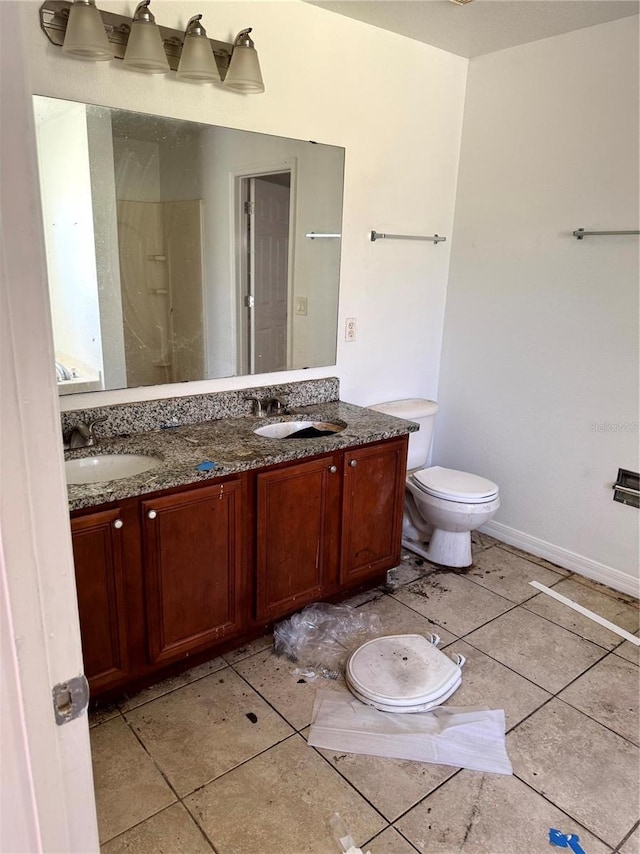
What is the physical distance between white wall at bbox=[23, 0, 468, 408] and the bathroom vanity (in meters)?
0.47

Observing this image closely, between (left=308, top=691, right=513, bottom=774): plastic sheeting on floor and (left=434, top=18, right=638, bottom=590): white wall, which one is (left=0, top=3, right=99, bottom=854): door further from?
(left=434, top=18, right=638, bottom=590): white wall

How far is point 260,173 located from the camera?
242cm

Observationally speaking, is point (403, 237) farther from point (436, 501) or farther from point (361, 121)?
point (436, 501)

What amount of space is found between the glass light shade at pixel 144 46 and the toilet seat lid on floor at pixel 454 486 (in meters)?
2.03

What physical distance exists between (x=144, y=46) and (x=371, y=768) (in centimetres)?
235

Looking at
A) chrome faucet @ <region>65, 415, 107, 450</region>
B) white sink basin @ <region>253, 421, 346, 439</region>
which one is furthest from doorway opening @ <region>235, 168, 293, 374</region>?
chrome faucet @ <region>65, 415, 107, 450</region>

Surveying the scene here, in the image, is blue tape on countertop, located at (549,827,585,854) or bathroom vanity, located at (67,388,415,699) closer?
blue tape on countertop, located at (549,827,585,854)

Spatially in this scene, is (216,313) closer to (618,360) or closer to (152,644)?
(152,644)

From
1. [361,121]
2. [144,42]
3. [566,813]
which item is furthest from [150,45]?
[566,813]

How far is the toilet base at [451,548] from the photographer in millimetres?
2943

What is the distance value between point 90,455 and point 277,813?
4.05 ft

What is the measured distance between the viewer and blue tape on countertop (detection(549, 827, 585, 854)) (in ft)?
5.08

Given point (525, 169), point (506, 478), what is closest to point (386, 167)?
point (525, 169)

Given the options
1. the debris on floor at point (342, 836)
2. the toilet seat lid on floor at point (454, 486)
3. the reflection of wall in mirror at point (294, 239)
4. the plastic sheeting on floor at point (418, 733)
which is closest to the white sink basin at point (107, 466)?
the reflection of wall in mirror at point (294, 239)
